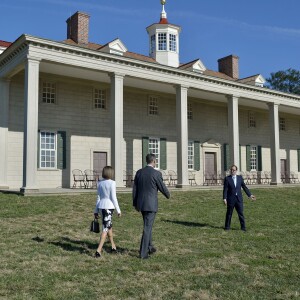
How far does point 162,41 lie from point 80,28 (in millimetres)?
6345

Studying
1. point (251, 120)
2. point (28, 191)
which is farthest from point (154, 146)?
point (28, 191)

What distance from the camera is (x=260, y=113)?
29.3 meters

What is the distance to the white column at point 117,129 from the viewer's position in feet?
58.4

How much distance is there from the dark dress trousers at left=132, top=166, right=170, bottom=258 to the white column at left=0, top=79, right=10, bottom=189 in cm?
1314

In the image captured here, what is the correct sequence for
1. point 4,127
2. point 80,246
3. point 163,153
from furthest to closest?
point 163,153, point 4,127, point 80,246

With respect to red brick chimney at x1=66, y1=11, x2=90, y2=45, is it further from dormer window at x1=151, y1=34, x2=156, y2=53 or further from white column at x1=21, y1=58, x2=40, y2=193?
white column at x1=21, y1=58, x2=40, y2=193

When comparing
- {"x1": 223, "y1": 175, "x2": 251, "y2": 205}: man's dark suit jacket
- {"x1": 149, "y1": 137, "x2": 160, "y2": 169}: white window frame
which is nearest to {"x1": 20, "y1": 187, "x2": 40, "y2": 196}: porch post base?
{"x1": 223, "y1": 175, "x2": 251, "y2": 205}: man's dark suit jacket

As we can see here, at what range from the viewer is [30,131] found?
1547cm

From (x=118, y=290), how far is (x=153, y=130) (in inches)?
746

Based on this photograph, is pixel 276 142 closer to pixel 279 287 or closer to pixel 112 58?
pixel 112 58

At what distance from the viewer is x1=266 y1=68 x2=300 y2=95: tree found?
5475cm

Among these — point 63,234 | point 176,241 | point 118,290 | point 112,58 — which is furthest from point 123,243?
point 112,58

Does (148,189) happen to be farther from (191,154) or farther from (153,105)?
(191,154)

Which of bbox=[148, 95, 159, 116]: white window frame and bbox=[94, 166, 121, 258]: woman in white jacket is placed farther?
bbox=[148, 95, 159, 116]: white window frame
